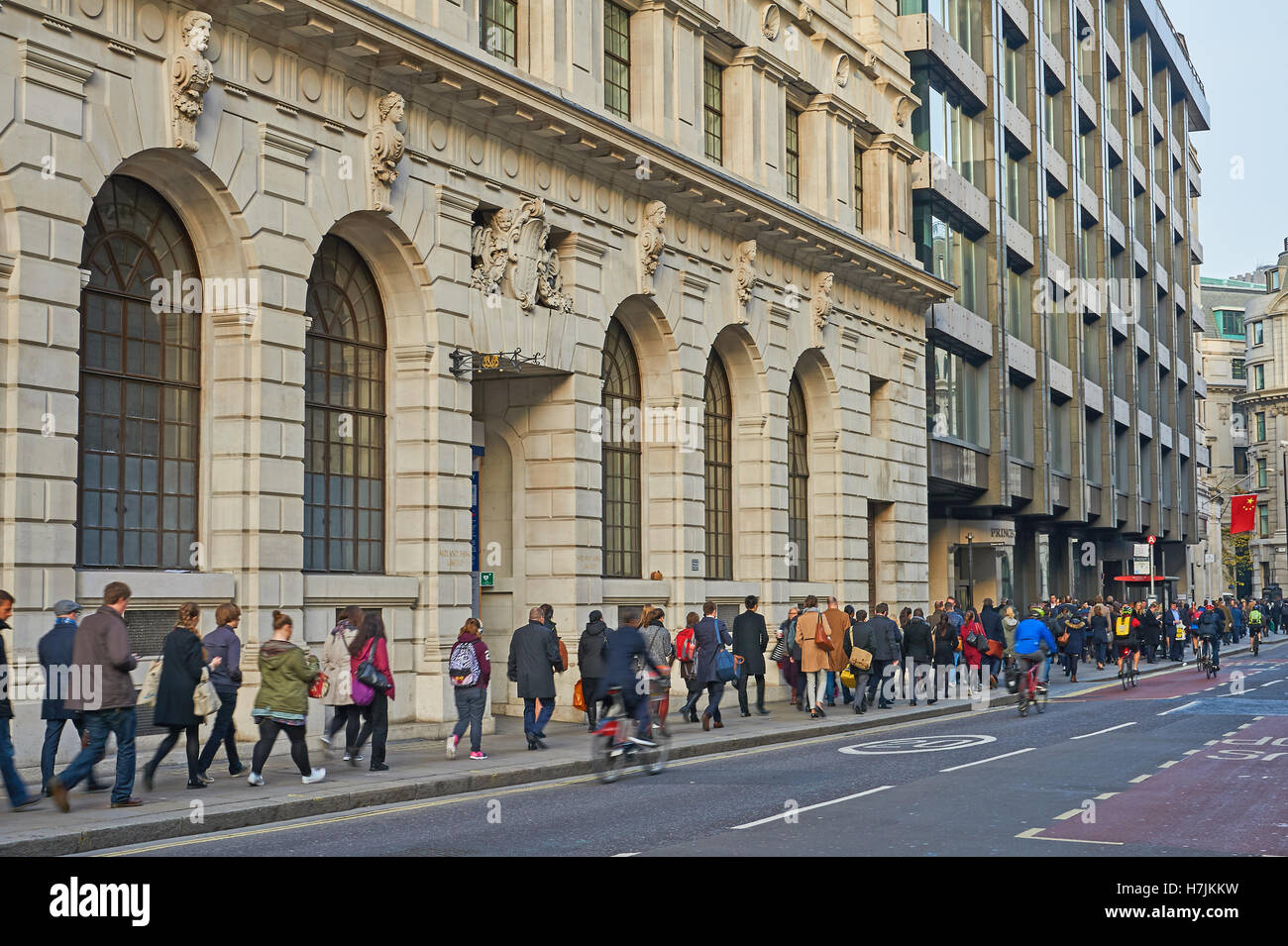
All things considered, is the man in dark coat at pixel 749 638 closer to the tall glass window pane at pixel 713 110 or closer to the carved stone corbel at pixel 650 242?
the carved stone corbel at pixel 650 242

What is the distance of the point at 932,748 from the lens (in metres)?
19.9

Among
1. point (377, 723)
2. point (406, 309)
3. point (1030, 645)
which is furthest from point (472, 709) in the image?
point (1030, 645)

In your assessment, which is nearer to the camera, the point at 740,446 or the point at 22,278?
the point at 22,278

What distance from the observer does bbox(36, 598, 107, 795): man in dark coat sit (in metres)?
13.8

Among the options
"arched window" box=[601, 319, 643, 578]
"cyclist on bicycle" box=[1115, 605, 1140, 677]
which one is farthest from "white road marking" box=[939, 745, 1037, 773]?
"cyclist on bicycle" box=[1115, 605, 1140, 677]

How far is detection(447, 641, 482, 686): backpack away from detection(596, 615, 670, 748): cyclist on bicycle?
1.60 metres

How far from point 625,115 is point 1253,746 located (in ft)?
46.5

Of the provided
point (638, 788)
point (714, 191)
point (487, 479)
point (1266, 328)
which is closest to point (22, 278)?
point (638, 788)

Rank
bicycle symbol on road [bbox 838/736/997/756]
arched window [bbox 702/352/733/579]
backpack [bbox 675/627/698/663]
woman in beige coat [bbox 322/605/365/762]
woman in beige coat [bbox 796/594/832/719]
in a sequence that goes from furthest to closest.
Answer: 1. arched window [bbox 702/352/733/579]
2. woman in beige coat [bbox 796/594/832/719]
3. backpack [bbox 675/627/698/663]
4. bicycle symbol on road [bbox 838/736/997/756]
5. woman in beige coat [bbox 322/605/365/762]

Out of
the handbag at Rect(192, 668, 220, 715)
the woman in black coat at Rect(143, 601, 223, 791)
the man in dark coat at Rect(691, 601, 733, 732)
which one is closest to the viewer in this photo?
the woman in black coat at Rect(143, 601, 223, 791)

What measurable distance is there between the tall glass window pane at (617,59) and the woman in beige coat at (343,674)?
11978 millimetres

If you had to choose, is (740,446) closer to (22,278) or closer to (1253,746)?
(1253,746)

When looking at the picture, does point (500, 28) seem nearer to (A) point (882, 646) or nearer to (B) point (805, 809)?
(A) point (882, 646)

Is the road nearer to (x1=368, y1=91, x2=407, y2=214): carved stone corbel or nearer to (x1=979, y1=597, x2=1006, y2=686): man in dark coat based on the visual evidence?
(x1=368, y1=91, x2=407, y2=214): carved stone corbel
